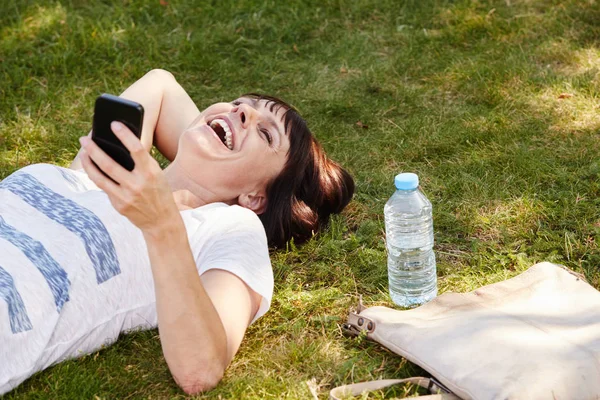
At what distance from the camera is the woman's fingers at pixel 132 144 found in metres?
2.24

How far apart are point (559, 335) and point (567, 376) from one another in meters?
0.25

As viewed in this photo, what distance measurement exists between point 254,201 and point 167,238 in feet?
3.80

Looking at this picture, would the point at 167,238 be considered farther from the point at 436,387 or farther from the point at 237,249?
the point at 436,387

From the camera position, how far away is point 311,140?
3680 mm

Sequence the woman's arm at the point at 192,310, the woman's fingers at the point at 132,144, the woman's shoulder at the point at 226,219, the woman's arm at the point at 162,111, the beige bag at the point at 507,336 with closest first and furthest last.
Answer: the woman's fingers at the point at 132,144
the woman's arm at the point at 192,310
the beige bag at the point at 507,336
the woman's shoulder at the point at 226,219
the woman's arm at the point at 162,111

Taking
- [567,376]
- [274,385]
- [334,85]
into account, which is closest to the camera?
[567,376]

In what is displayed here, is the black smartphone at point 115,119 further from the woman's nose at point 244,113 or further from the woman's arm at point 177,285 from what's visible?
the woman's nose at point 244,113

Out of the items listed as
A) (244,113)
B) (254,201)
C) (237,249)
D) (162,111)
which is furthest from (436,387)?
(162,111)

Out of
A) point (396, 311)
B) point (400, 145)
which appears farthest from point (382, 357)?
point (400, 145)

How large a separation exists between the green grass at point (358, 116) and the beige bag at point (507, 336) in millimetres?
132

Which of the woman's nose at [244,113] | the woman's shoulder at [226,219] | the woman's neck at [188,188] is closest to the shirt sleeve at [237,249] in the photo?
the woman's shoulder at [226,219]

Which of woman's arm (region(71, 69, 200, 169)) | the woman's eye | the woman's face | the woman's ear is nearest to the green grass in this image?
the woman's ear

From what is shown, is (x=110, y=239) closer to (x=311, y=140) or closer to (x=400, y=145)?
(x=311, y=140)

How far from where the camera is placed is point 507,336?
2.95 metres
